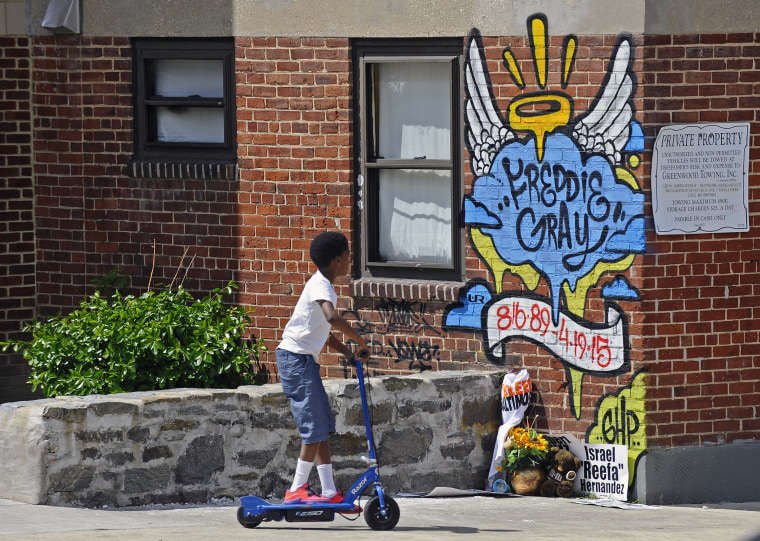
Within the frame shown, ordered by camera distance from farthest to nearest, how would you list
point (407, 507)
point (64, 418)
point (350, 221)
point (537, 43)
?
1. point (350, 221)
2. point (537, 43)
3. point (407, 507)
4. point (64, 418)

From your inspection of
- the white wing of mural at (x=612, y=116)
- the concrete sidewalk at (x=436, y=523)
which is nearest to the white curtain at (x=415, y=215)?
the white wing of mural at (x=612, y=116)

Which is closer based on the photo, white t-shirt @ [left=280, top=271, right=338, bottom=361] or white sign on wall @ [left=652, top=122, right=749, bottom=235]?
white t-shirt @ [left=280, top=271, right=338, bottom=361]

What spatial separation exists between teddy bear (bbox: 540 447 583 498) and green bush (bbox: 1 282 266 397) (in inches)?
92.3

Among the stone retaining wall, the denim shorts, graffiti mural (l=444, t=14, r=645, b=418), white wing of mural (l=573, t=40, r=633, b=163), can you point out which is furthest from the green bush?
white wing of mural (l=573, t=40, r=633, b=163)

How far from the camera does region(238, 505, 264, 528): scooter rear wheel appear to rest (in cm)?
691

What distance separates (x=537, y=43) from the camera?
8.38 m

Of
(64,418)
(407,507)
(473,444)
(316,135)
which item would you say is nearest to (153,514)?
(64,418)

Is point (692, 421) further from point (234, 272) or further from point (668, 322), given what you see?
point (234, 272)

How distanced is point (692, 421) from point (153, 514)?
362 cm

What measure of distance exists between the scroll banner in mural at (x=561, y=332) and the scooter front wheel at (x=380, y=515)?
200cm

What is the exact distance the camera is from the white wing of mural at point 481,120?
858cm

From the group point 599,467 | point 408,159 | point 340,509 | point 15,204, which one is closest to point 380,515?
point 340,509

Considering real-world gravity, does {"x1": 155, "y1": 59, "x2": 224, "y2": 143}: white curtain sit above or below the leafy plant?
above

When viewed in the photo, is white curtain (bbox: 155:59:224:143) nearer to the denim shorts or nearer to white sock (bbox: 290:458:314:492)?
the denim shorts
